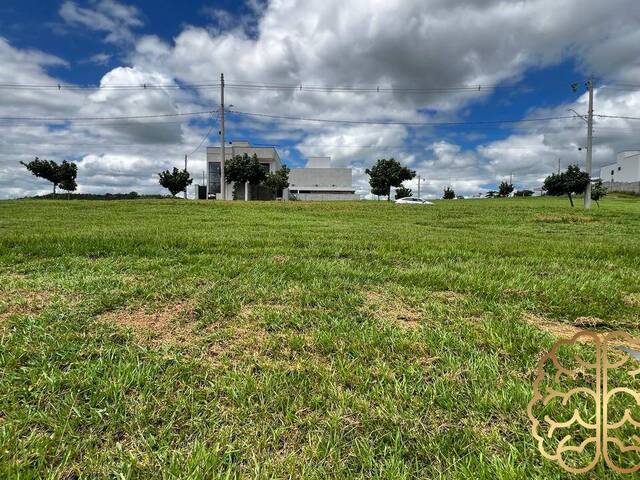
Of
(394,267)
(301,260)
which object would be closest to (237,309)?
(301,260)

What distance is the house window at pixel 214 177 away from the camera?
70.8 metres

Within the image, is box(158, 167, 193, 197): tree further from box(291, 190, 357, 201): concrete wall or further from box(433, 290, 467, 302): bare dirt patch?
→ box(433, 290, 467, 302): bare dirt patch

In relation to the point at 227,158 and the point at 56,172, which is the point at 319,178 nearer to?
the point at 227,158

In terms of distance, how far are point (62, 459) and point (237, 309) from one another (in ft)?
6.29

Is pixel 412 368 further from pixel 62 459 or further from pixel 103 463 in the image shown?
pixel 62 459

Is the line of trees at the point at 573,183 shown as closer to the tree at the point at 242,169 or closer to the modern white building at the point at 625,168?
the tree at the point at 242,169

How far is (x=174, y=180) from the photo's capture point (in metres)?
59.4

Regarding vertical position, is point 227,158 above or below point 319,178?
above

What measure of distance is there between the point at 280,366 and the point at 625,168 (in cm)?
12344

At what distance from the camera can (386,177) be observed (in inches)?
2144

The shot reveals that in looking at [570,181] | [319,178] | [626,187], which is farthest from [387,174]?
[626,187]

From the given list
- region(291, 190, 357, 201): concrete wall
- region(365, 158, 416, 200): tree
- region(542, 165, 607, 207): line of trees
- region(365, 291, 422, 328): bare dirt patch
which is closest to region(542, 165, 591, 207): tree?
region(542, 165, 607, 207): line of trees

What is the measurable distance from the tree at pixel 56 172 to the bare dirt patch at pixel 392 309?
5322 cm

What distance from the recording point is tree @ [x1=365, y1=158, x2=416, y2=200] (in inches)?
2130
